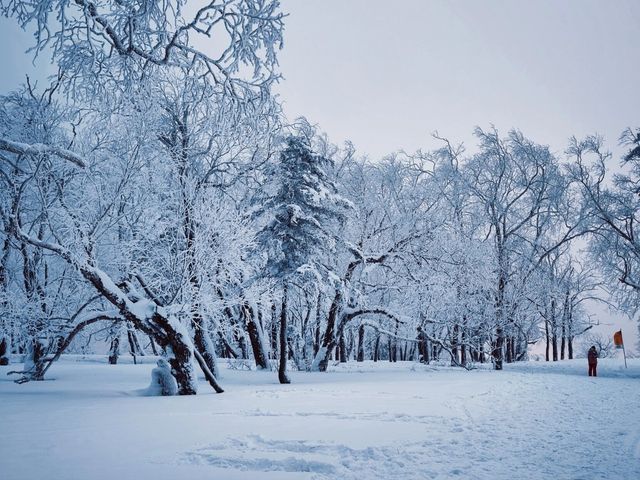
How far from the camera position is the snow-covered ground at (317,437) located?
4438 mm

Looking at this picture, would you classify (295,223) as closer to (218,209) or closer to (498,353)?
(218,209)

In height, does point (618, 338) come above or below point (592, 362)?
above

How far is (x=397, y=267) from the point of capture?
2217 cm

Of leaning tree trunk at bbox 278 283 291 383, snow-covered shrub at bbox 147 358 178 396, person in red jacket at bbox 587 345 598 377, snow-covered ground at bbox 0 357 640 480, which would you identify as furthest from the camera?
person in red jacket at bbox 587 345 598 377

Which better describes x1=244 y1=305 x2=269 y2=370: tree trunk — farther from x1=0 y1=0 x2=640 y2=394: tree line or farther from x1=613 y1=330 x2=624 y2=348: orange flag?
x1=613 y1=330 x2=624 y2=348: orange flag

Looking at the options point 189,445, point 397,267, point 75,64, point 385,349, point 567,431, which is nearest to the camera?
point 189,445

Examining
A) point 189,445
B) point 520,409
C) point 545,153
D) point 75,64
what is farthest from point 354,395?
point 545,153

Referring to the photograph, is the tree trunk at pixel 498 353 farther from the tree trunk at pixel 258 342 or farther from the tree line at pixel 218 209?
the tree trunk at pixel 258 342

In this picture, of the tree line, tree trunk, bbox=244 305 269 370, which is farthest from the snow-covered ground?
tree trunk, bbox=244 305 269 370

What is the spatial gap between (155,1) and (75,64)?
1400mm

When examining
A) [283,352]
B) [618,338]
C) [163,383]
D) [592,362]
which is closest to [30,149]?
[163,383]

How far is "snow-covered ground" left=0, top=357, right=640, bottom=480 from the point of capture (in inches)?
175

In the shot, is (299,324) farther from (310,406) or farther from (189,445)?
(189,445)

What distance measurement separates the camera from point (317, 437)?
18.7ft
